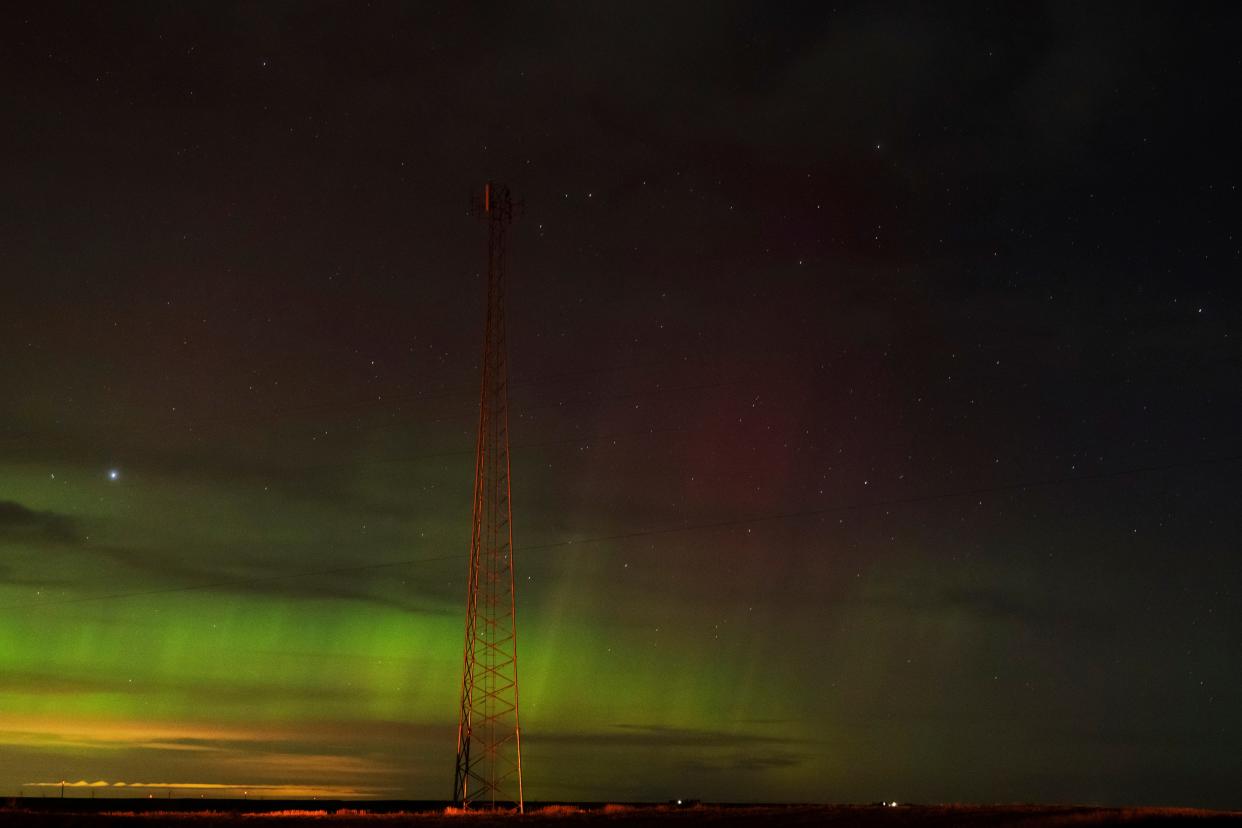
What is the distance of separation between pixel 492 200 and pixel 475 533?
16831mm

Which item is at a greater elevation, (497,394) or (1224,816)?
(497,394)

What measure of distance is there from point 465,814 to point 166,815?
534 inches

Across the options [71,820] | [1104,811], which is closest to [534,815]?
[71,820]

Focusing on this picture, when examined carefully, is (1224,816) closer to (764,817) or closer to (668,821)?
(764,817)

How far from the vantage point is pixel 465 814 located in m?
57.3

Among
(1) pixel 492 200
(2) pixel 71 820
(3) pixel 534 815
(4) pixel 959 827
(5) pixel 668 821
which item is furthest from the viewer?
(1) pixel 492 200

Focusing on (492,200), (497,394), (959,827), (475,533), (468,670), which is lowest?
(959,827)

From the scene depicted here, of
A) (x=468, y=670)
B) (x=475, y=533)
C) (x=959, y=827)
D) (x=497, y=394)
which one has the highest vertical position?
(x=497, y=394)

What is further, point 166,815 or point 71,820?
point 166,815

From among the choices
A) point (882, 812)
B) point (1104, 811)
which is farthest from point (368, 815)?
point (1104, 811)

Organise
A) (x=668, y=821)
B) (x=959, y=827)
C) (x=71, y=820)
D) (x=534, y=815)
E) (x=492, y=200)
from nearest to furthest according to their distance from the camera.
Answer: (x=959, y=827) < (x=71, y=820) < (x=668, y=821) < (x=534, y=815) < (x=492, y=200)

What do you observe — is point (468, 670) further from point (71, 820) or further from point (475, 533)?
point (71, 820)

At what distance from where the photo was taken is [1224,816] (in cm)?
5325

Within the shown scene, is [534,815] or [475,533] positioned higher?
[475,533]
